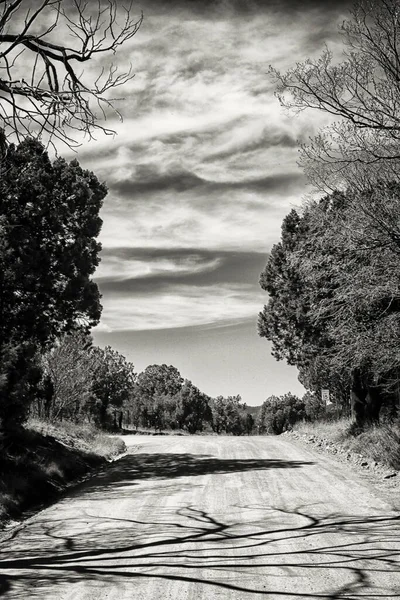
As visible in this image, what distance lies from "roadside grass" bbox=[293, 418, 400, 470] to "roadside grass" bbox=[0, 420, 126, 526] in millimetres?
7961

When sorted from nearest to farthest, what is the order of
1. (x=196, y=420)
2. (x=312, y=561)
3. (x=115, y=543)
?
(x=312, y=561) → (x=115, y=543) → (x=196, y=420)

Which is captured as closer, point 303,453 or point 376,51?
point 376,51

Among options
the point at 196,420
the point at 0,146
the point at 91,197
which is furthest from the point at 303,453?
the point at 196,420

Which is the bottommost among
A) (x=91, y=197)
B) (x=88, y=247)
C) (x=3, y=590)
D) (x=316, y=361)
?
(x=3, y=590)

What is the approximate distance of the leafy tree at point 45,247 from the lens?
14.5 m

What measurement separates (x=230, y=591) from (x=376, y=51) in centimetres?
898

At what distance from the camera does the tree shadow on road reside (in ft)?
17.7

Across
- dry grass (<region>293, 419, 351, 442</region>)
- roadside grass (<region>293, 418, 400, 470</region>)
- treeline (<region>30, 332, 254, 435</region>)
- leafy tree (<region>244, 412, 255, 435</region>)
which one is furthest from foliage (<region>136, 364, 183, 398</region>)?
roadside grass (<region>293, 418, 400, 470</region>)

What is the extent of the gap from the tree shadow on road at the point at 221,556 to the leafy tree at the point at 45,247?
20.1ft

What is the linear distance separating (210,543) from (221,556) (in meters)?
0.63

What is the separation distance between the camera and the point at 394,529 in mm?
7484

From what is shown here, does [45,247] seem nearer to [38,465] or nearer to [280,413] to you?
[38,465]

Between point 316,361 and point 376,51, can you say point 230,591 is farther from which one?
point 316,361

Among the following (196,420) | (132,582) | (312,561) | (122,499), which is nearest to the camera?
(132,582)
